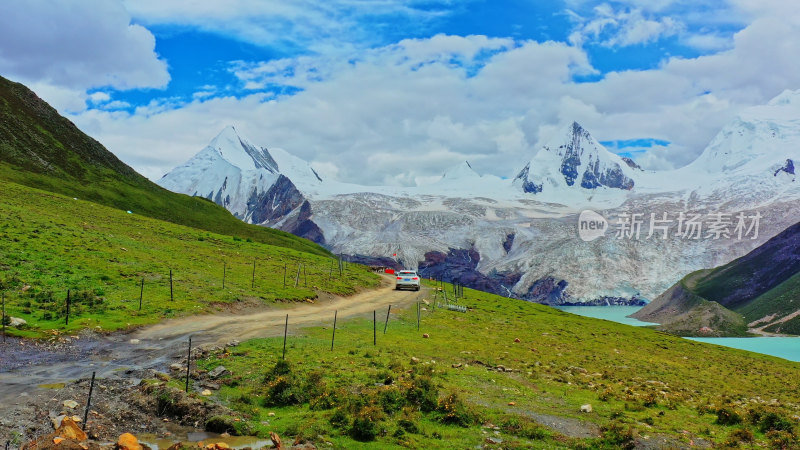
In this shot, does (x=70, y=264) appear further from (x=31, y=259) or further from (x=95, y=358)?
(x=95, y=358)

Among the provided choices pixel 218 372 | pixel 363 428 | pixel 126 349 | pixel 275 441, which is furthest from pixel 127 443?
pixel 126 349

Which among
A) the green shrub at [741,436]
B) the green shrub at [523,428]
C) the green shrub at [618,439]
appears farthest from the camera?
the green shrub at [741,436]

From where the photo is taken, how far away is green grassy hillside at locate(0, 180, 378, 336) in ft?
122

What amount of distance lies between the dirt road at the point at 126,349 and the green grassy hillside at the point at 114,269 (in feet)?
6.37

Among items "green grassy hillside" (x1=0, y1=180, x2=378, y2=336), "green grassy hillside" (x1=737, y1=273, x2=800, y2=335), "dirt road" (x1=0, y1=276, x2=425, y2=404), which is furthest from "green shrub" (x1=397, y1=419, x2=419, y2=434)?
"green grassy hillside" (x1=737, y1=273, x2=800, y2=335)

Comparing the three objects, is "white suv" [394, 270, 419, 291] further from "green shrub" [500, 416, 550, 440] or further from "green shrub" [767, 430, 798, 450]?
"green shrub" [767, 430, 798, 450]

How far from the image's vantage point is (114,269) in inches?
1928

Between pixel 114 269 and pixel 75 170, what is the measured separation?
9775 centimetres

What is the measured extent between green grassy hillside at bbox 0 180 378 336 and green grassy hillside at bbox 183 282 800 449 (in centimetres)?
1136

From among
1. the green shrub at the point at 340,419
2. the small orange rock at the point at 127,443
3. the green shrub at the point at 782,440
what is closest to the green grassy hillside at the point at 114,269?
the small orange rock at the point at 127,443

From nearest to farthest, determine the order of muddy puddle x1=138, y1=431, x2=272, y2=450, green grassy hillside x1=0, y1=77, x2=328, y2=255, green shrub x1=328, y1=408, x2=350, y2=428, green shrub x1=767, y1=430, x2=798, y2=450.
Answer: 1. muddy puddle x1=138, y1=431, x2=272, y2=450
2. green shrub x1=328, y1=408, x2=350, y2=428
3. green shrub x1=767, y1=430, x2=798, y2=450
4. green grassy hillside x1=0, y1=77, x2=328, y2=255

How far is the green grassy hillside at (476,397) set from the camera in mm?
21672

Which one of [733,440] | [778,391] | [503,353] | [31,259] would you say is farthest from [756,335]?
[31,259]

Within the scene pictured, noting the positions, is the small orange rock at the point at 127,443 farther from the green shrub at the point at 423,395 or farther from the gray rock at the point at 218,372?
the green shrub at the point at 423,395
